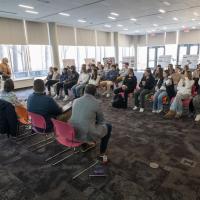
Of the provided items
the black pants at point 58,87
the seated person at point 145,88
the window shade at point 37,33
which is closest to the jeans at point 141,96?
the seated person at point 145,88

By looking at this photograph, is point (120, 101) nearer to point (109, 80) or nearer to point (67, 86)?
point (109, 80)

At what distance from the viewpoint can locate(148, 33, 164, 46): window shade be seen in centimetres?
1577

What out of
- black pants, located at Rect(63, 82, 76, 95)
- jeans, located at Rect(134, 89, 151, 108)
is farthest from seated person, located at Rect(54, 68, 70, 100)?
jeans, located at Rect(134, 89, 151, 108)

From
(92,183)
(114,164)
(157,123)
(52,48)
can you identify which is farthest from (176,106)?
(52,48)

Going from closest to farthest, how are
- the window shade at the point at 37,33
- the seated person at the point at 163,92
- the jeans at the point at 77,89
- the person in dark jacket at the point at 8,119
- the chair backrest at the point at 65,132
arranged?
the chair backrest at the point at 65,132 < the person in dark jacket at the point at 8,119 < the seated person at the point at 163,92 < the jeans at the point at 77,89 < the window shade at the point at 37,33

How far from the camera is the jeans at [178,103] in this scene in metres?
4.38

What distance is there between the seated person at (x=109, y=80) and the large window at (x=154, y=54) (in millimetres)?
10519

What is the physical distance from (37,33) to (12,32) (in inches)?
52.6

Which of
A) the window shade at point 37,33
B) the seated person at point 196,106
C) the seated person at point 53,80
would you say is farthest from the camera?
the window shade at point 37,33

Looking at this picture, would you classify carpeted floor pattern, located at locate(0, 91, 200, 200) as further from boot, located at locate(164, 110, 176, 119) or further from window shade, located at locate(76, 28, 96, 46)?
window shade, located at locate(76, 28, 96, 46)

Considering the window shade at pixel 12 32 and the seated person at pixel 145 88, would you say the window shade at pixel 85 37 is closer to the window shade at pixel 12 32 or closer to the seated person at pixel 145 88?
the window shade at pixel 12 32

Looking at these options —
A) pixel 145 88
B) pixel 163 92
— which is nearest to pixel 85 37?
pixel 145 88

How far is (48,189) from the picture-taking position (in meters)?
2.13

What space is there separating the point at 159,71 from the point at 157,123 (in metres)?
1.72
